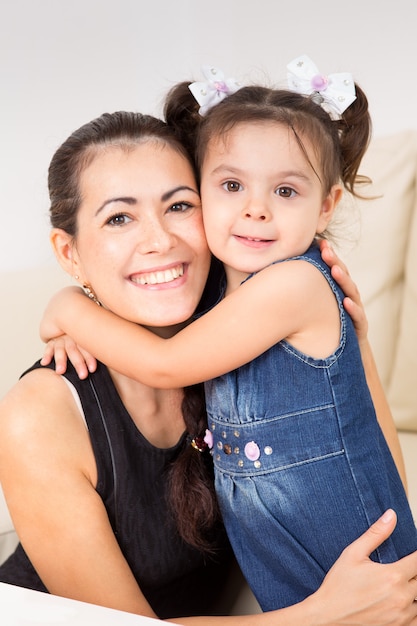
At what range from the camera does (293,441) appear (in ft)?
4.55

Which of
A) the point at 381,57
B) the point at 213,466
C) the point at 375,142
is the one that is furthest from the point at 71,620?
the point at 381,57

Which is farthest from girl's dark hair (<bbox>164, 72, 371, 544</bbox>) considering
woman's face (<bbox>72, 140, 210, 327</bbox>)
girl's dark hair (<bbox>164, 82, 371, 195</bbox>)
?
woman's face (<bbox>72, 140, 210, 327</bbox>)

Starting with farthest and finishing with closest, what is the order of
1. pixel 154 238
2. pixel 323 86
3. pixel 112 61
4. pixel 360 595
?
pixel 112 61 → pixel 323 86 → pixel 154 238 → pixel 360 595

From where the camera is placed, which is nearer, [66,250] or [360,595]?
[360,595]

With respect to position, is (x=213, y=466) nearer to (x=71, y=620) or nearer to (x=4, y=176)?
(x=71, y=620)

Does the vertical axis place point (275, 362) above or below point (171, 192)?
below

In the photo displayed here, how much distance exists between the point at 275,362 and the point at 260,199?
0.91 feet

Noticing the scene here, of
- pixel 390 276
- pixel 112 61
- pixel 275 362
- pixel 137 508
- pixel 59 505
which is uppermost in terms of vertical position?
pixel 112 61

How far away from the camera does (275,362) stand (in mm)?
1407

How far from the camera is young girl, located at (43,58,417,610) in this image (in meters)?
1.38

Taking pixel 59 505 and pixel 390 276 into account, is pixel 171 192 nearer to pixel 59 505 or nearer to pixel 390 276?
pixel 59 505

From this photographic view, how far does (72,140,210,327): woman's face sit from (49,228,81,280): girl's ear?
0.07 metres

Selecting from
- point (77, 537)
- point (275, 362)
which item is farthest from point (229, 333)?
point (77, 537)

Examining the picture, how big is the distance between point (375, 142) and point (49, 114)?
3.41 ft
